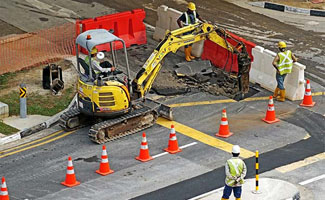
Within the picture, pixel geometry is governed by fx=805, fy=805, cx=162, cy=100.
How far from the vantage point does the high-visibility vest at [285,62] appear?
22797 mm

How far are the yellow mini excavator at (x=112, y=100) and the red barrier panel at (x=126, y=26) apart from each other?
5.04 m

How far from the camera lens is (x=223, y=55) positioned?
2586 cm

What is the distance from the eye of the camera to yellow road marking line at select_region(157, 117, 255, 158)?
2000 centimetres

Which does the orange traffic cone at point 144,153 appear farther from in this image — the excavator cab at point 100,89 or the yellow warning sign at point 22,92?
the yellow warning sign at point 22,92

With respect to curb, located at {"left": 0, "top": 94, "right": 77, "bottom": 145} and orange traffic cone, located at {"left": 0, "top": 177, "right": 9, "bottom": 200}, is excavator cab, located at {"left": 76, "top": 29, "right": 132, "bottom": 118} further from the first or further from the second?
orange traffic cone, located at {"left": 0, "top": 177, "right": 9, "bottom": 200}

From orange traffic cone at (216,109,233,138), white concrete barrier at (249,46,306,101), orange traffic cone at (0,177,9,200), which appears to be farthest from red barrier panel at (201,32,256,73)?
orange traffic cone at (0,177,9,200)

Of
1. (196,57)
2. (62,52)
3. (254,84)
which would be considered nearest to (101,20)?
(62,52)

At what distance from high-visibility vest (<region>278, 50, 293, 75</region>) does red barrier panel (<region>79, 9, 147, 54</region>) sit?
6809 mm

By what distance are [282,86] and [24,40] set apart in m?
9.10

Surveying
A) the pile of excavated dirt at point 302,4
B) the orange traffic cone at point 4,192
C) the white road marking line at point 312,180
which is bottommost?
the orange traffic cone at point 4,192

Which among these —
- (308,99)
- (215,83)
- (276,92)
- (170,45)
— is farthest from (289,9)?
(170,45)

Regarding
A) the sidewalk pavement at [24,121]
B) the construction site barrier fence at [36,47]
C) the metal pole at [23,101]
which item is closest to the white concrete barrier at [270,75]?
the construction site barrier fence at [36,47]

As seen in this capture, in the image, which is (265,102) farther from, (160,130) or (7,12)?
(7,12)

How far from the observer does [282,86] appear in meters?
23.0
